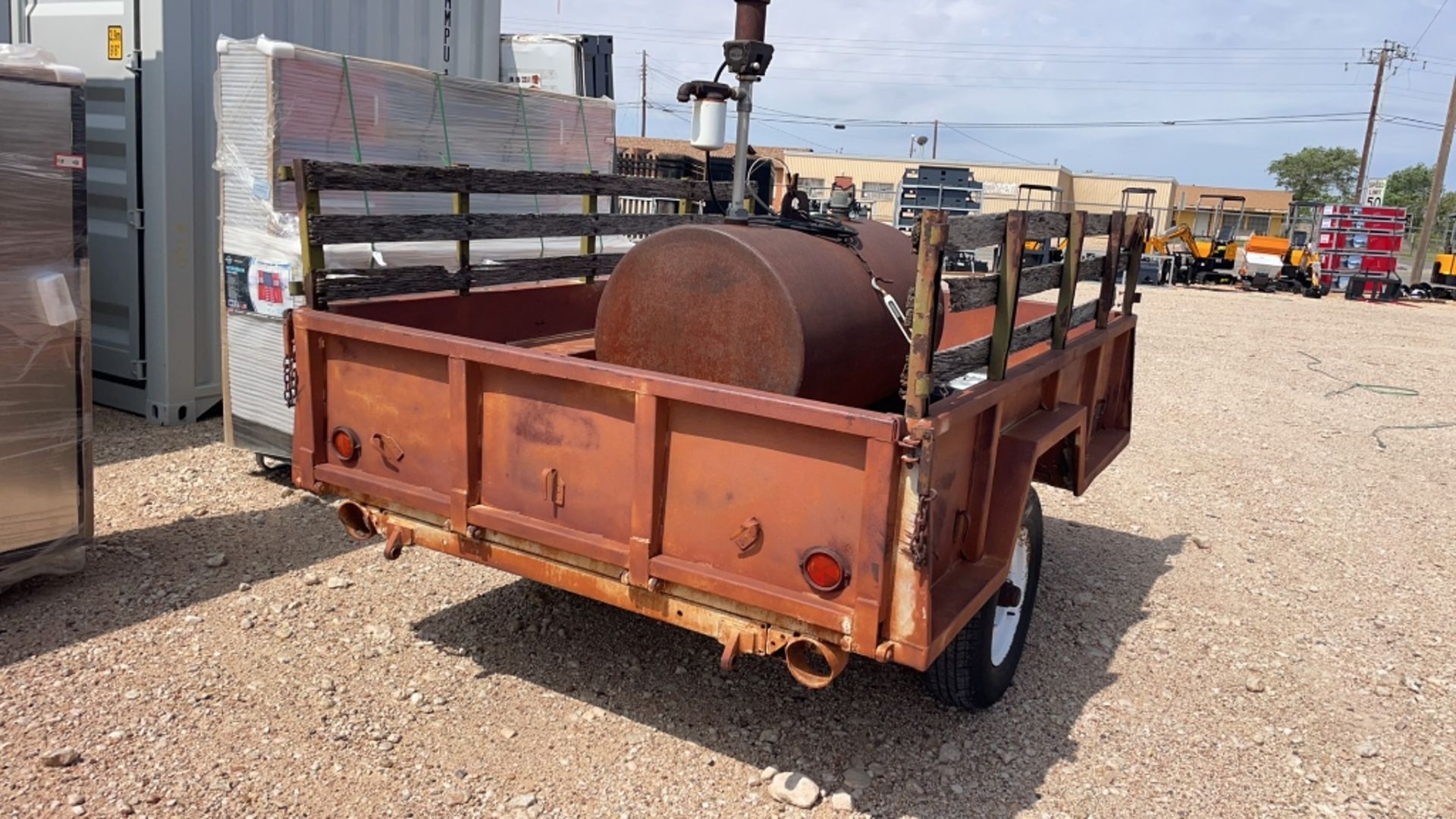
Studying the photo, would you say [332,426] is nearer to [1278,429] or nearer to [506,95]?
[506,95]

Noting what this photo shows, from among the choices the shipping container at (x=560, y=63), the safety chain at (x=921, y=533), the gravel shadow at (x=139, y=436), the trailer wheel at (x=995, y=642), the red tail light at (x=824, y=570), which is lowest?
the gravel shadow at (x=139, y=436)

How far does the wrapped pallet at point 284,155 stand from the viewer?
571 cm

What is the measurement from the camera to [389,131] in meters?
6.26

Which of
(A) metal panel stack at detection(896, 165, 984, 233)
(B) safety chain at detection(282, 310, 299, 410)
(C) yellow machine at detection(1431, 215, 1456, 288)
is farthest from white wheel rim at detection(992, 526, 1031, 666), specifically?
(C) yellow machine at detection(1431, 215, 1456, 288)

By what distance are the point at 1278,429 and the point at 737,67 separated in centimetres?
738

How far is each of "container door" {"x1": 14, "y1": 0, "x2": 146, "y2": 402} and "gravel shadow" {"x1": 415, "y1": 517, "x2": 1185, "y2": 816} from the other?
388 centimetres

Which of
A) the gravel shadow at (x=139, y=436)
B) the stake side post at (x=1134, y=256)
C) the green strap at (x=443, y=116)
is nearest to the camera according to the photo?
the stake side post at (x=1134, y=256)

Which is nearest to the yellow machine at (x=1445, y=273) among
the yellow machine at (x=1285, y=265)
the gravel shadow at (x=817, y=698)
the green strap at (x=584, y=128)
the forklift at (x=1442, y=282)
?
the forklift at (x=1442, y=282)

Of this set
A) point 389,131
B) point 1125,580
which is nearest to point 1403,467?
point 1125,580

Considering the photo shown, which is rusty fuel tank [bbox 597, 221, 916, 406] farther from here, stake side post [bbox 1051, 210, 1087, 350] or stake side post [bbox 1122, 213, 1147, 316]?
stake side post [bbox 1122, 213, 1147, 316]

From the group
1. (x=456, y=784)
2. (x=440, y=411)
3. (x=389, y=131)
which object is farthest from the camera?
(x=389, y=131)

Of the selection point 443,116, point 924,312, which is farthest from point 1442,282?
point 924,312

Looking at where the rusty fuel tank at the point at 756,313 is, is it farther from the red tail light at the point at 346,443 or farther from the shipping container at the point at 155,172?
the shipping container at the point at 155,172

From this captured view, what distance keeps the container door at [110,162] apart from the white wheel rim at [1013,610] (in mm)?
5668
